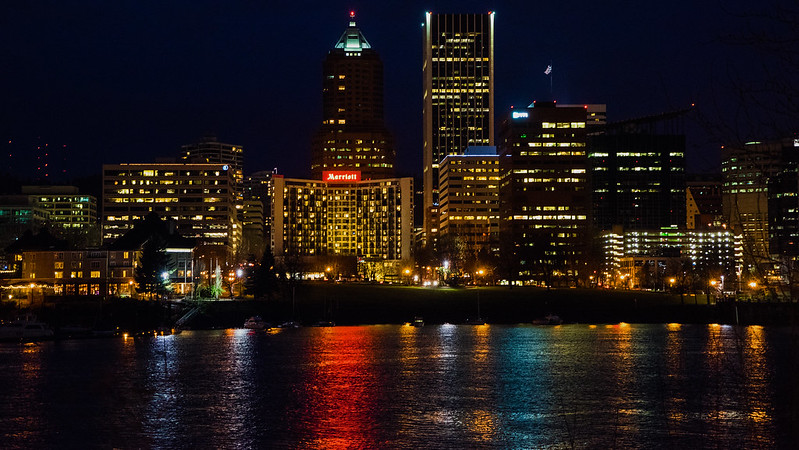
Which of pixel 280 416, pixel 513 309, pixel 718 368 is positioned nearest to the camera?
pixel 280 416

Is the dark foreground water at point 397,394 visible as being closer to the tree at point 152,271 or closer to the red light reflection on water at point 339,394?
the red light reflection on water at point 339,394

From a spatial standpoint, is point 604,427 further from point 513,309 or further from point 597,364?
point 513,309

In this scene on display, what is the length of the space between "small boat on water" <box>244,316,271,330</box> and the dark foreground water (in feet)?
84.7

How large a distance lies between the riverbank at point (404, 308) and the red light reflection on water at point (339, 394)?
38.6m

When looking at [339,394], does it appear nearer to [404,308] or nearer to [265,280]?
[404,308]

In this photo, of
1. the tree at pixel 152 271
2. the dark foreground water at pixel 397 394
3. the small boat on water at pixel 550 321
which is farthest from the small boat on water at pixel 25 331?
the small boat on water at pixel 550 321

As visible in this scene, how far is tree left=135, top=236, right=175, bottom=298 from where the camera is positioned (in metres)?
153

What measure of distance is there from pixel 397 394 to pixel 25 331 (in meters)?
75.2

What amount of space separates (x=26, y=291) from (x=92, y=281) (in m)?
11.1

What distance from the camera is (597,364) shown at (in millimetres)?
84438

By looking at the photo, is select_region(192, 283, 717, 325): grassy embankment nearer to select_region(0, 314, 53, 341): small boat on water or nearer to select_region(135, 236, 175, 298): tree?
select_region(135, 236, 175, 298): tree

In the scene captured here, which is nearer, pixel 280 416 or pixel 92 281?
pixel 280 416

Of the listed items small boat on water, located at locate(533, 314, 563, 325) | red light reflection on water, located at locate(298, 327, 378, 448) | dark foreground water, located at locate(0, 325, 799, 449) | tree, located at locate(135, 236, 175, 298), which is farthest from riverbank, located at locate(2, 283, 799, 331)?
red light reflection on water, located at locate(298, 327, 378, 448)

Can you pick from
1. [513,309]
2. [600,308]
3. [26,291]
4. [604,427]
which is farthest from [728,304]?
[26,291]
